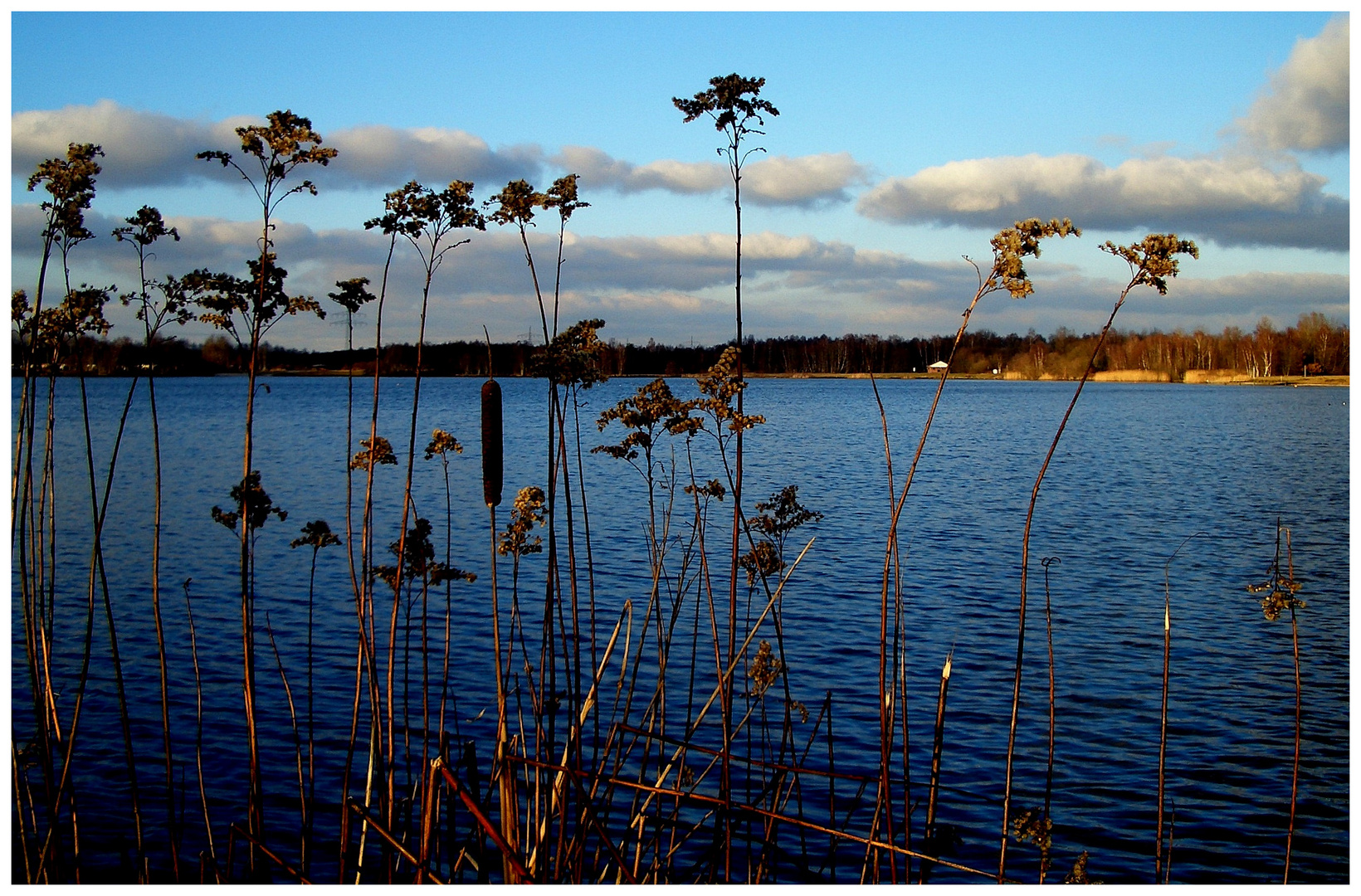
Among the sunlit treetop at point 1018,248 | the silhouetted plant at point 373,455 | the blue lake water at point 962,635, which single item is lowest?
the blue lake water at point 962,635

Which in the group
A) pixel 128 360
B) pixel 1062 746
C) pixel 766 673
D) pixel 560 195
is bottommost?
pixel 1062 746

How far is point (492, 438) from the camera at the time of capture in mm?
2922

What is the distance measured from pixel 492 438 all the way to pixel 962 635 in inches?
401

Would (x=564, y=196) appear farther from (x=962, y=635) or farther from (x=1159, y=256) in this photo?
(x=962, y=635)

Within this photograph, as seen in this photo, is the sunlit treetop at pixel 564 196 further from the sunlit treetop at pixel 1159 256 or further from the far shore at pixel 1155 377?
the far shore at pixel 1155 377

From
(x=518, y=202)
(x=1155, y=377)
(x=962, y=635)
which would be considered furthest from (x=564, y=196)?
(x=1155, y=377)

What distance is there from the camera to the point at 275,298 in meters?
3.35

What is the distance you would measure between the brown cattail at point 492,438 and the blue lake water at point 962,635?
1.90 meters

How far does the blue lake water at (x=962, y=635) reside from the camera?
7895 mm

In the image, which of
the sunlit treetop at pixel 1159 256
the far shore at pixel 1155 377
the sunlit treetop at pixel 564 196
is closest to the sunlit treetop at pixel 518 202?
the sunlit treetop at pixel 564 196

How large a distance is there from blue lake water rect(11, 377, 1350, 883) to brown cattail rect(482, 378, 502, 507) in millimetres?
1896

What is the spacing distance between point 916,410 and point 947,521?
48624 mm
